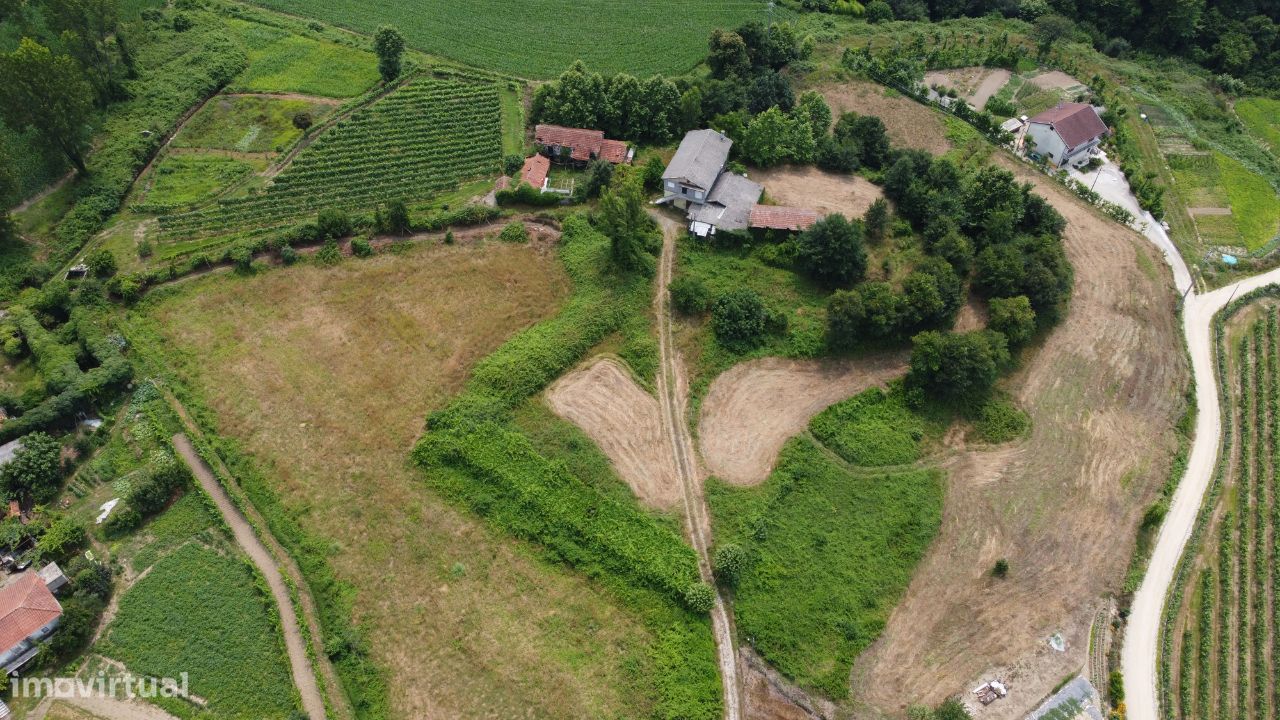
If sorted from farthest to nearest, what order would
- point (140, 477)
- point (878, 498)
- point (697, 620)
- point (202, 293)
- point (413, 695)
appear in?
point (202, 293), point (878, 498), point (140, 477), point (697, 620), point (413, 695)

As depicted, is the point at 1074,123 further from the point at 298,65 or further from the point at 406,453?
the point at 298,65

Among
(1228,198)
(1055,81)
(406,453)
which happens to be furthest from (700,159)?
(1228,198)

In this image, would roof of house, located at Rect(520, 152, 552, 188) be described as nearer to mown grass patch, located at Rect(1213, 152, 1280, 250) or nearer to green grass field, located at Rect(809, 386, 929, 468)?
green grass field, located at Rect(809, 386, 929, 468)

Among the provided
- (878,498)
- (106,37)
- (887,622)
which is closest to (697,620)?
(887,622)

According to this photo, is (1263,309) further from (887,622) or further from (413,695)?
(413,695)

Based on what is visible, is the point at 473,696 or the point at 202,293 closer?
the point at 473,696

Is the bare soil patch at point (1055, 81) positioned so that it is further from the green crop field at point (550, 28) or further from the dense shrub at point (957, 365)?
the dense shrub at point (957, 365)

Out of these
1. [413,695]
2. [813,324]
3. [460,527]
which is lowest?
[413,695]
